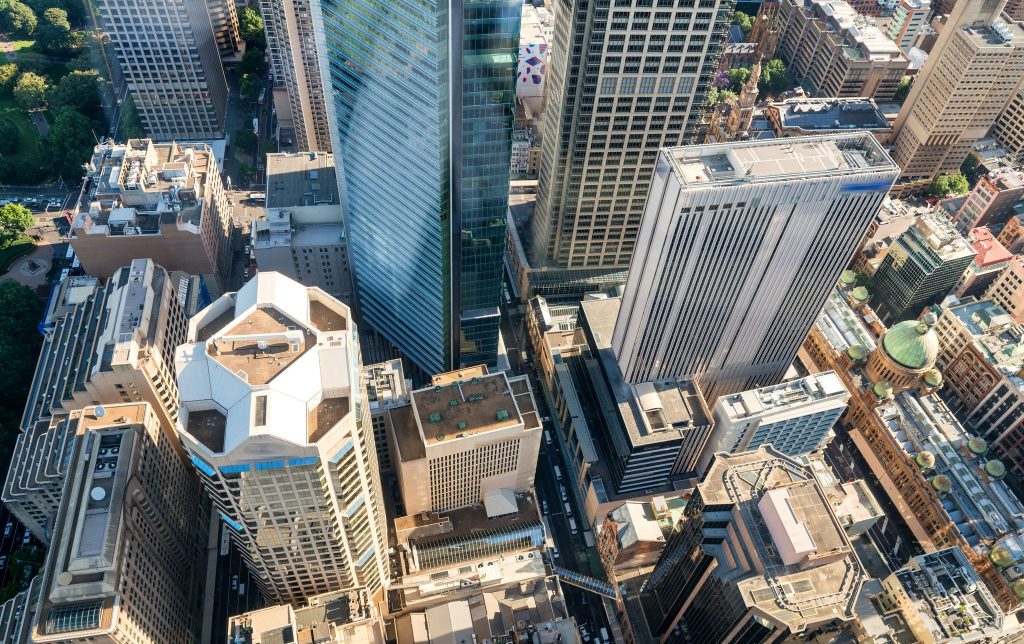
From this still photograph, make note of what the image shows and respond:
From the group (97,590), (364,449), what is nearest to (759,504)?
(364,449)

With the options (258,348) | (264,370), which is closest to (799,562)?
(264,370)

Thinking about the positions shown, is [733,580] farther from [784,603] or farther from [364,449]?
[364,449]

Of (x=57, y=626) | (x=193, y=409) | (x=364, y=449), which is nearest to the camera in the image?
(x=193, y=409)

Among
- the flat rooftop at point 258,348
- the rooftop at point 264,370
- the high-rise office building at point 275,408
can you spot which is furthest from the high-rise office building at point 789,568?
the flat rooftop at point 258,348

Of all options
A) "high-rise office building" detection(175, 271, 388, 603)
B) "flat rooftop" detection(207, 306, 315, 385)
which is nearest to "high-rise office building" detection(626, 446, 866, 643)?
"high-rise office building" detection(175, 271, 388, 603)

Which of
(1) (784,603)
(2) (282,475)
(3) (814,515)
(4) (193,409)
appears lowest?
(1) (784,603)

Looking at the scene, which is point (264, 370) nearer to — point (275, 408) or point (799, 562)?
point (275, 408)

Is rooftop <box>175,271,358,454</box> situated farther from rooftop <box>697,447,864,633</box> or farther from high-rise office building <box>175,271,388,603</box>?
rooftop <box>697,447,864,633</box>
